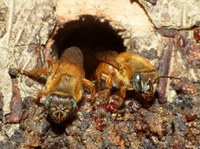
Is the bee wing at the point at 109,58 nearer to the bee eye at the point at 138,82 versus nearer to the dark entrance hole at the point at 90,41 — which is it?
the bee eye at the point at 138,82

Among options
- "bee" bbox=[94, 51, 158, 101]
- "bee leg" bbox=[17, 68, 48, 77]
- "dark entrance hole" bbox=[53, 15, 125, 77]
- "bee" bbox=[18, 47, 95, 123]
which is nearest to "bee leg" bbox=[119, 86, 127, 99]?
"bee" bbox=[94, 51, 158, 101]

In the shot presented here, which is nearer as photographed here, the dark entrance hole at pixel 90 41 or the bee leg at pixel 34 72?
the bee leg at pixel 34 72

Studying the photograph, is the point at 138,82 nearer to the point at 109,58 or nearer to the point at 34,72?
the point at 109,58

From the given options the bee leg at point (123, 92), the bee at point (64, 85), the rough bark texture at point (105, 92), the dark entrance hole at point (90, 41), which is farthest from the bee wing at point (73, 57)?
the dark entrance hole at point (90, 41)

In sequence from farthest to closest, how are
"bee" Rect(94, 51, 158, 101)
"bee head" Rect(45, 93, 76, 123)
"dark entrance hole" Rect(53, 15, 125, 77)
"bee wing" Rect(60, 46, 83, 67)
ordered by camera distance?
"dark entrance hole" Rect(53, 15, 125, 77) < "bee wing" Rect(60, 46, 83, 67) < "bee" Rect(94, 51, 158, 101) < "bee head" Rect(45, 93, 76, 123)

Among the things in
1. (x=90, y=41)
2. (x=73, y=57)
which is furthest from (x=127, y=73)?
(x=90, y=41)

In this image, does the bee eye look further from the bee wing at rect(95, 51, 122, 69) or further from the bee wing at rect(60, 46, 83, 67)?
the bee wing at rect(60, 46, 83, 67)

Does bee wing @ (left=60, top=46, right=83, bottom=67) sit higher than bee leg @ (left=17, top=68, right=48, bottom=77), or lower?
higher

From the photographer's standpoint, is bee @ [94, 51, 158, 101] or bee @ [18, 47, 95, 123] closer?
bee @ [18, 47, 95, 123]
